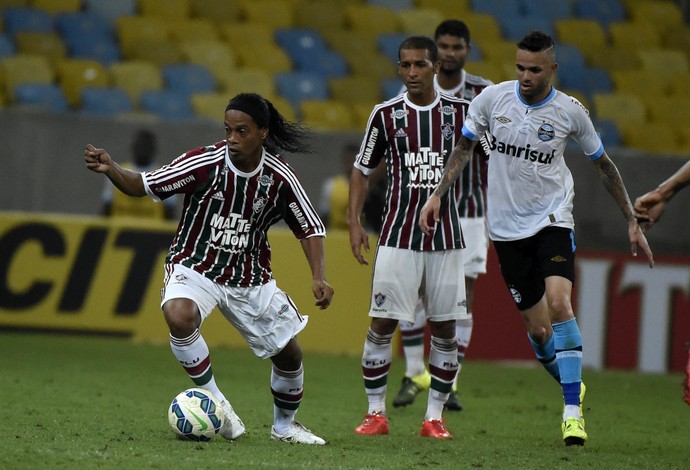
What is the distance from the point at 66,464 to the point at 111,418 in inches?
75.0

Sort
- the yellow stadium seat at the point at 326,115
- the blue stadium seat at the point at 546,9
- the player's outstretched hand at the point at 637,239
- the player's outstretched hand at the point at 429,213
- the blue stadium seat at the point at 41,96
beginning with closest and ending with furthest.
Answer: the player's outstretched hand at the point at 637,239, the player's outstretched hand at the point at 429,213, the blue stadium seat at the point at 41,96, the yellow stadium seat at the point at 326,115, the blue stadium seat at the point at 546,9

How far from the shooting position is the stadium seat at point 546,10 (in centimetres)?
1944

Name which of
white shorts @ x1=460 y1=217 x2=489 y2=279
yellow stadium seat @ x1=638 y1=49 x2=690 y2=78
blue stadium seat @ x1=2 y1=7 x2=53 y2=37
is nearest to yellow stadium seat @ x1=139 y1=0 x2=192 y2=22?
blue stadium seat @ x1=2 y1=7 x2=53 y2=37

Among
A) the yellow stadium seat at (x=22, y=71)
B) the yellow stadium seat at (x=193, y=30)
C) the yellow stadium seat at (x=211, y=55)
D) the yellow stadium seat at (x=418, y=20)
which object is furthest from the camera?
the yellow stadium seat at (x=418, y=20)

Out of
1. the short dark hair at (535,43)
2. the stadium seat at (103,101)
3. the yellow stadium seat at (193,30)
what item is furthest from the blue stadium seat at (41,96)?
the short dark hair at (535,43)

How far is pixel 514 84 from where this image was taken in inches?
293

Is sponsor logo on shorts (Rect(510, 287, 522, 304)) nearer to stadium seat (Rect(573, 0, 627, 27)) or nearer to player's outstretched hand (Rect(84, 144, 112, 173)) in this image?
player's outstretched hand (Rect(84, 144, 112, 173))

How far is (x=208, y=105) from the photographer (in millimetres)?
15688

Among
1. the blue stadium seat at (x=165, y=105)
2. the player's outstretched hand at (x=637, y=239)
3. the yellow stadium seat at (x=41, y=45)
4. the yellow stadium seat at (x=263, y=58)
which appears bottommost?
the player's outstretched hand at (x=637, y=239)

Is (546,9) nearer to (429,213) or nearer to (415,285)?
(415,285)

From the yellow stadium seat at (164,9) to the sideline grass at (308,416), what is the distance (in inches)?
235

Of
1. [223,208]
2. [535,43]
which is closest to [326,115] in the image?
[535,43]

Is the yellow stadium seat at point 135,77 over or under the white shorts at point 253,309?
over

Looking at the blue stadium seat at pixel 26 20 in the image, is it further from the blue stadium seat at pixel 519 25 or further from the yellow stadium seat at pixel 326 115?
the blue stadium seat at pixel 519 25
